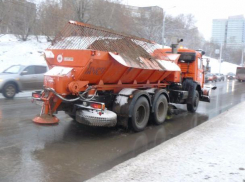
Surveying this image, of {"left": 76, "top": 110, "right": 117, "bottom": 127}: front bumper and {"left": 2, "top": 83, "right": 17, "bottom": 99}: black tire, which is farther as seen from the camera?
{"left": 2, "top": 83, "right": 17, "bottom": 99}: black tire

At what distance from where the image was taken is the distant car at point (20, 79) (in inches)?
501

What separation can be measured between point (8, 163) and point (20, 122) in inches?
130

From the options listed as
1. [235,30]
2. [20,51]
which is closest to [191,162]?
[20,51]

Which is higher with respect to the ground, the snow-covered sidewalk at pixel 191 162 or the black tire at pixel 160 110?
the black tire at pixel 160 110

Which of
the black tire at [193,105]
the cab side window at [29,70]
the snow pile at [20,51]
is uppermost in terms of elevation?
the snow pile at [20,51]

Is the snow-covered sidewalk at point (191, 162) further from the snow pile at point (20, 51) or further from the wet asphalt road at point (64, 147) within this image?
the snow pile at point (20, 51)

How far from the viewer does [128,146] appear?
6.59 m

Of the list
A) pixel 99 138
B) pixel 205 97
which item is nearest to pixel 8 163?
pixel 99 138

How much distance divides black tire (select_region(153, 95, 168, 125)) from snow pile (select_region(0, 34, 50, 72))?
2086 cm

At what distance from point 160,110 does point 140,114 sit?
1.33 m

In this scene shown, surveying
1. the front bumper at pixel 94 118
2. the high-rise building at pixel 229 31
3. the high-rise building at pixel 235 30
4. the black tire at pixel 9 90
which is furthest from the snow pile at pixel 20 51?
the high-rise building at pixel 235 30

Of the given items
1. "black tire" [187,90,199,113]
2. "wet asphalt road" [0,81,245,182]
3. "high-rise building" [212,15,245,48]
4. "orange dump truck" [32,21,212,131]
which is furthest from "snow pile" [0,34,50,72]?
"high-rise building" [212,15,245,48]

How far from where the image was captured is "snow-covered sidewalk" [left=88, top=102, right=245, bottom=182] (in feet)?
14.5

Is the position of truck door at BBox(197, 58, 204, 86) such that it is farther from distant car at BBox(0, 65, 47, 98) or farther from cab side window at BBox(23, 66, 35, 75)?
cab side window at BBox(23, 66, 35, 75)
